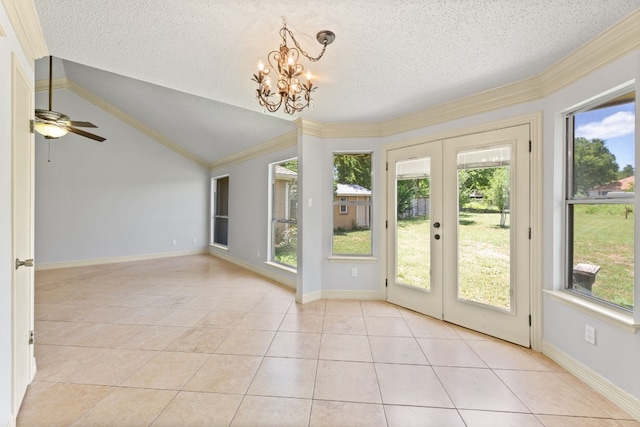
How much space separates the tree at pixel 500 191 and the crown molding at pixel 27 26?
142 inches

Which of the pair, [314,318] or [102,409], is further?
[314,318]

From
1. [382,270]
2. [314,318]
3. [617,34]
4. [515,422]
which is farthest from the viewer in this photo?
[382,270]

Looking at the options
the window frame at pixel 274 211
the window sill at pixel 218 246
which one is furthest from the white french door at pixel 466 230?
the window sill at pixel 218 246

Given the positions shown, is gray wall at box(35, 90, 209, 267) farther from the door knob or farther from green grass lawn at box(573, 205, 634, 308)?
green grass lawn at box(573, 205, 634, 308)

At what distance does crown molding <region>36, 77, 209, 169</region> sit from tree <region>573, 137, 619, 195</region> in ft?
23.5

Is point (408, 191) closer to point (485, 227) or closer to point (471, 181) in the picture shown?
point (471, 181)

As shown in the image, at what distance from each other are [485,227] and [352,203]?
163 cm

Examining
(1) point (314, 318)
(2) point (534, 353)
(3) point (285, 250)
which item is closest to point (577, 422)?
(2) point (534, 353)

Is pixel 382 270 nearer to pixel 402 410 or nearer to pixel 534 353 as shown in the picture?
pixel 534 353

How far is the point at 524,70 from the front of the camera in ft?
7.16

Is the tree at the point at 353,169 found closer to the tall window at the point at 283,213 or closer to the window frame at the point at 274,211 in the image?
the tall window at the point at 283,213

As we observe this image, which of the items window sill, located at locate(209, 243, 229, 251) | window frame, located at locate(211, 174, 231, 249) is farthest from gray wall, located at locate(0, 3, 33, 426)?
window frame, located at locate(211, 174, 231, 249)

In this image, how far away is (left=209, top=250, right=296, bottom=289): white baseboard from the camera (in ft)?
14.2

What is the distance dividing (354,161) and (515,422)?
2.98 m
